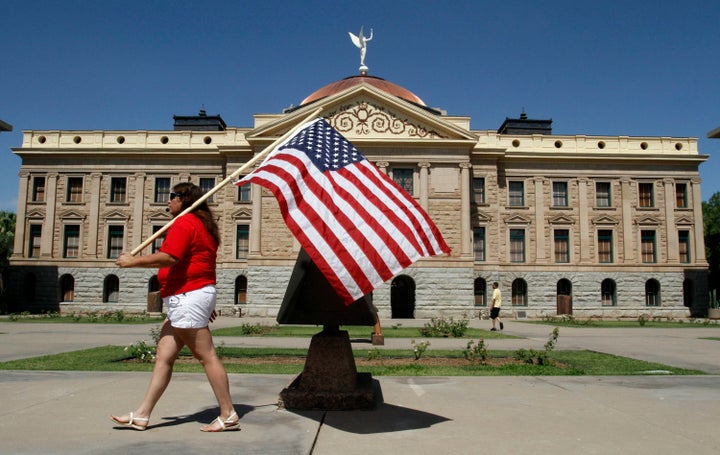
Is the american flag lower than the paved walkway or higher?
higher

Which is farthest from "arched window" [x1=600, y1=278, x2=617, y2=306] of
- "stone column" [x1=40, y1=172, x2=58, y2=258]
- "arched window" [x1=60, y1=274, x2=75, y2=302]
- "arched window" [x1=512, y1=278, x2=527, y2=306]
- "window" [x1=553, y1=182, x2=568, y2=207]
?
"stone column" [x1=40, y1=172, x2=58, y2=258]

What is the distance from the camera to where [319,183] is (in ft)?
18.7

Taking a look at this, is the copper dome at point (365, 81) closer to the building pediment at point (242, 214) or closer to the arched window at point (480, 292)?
the building pediment at point (242, 214)

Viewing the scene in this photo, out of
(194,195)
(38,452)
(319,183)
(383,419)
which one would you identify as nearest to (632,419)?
(383,419)

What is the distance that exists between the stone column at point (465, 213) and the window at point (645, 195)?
1398cm

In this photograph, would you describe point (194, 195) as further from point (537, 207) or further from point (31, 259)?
point (31, 259)

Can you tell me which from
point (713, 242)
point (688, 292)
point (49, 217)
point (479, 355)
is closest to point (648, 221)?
point (688, 292)

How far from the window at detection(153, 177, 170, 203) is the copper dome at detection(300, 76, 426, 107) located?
38.0ft

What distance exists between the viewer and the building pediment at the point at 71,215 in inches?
1613

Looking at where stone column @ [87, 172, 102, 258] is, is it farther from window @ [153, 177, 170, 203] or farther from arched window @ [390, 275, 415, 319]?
arched window @ [390, 275, 415, 319]

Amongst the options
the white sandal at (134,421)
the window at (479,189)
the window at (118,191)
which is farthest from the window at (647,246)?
the white sandal at (134,421)

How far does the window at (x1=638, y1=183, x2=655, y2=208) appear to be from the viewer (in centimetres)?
4119

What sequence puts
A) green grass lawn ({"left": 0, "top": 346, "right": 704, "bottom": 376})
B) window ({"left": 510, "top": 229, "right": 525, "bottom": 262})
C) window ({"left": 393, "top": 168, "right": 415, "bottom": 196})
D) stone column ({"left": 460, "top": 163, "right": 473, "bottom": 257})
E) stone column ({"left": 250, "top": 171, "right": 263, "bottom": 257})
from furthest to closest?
window ({"left": 510, "top": 229, "right": 525, "bottom": 262}), window ({"left": 393, "top": 168, "right": 415, "bottom": 196}), stone column ({"left": 250, "top": 171, "right": 263, "bottom": 257}), stone column ({"left": 460, "top": 163, "right": 473, "bottom": 257}), green grass lawn ({"left": 0, "top": 346, "right": 704, "bottom": 376})

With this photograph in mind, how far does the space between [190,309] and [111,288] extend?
39484 millimetres
